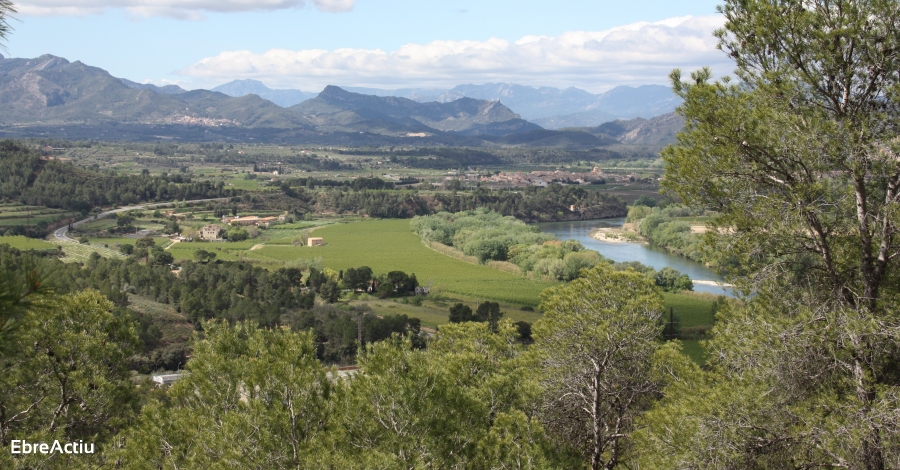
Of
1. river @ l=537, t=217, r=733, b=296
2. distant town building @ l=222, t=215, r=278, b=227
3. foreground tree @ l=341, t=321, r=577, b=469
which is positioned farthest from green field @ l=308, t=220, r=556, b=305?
foreground tree @ l=341, t=321, r=577, b=469

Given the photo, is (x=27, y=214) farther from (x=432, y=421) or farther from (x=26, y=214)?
(x=432, y=421)

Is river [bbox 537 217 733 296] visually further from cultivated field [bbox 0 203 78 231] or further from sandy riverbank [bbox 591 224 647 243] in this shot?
cultivated field [bbox 0 203 78 231]

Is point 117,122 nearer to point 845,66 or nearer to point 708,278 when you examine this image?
point 708,278

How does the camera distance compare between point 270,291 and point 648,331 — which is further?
point 270,291

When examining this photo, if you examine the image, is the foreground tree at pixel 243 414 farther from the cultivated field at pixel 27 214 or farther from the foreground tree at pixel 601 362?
the cultivated field at pixel 27 214

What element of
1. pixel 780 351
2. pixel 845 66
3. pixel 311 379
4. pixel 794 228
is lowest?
pixel 311 379

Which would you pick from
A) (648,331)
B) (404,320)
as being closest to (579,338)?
(648,331)

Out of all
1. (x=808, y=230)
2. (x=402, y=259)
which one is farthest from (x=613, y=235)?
(x=808, y=230)
